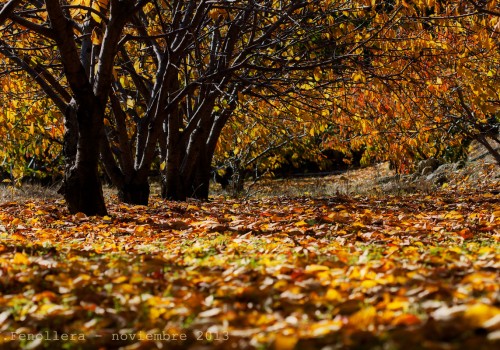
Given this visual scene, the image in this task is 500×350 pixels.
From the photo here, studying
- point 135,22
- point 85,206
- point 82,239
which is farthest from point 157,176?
point 82,239

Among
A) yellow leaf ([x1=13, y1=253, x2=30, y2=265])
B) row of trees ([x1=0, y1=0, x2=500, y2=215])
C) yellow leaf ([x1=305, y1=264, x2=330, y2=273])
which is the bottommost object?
yellow leaf ([x1=305, y1=264, x2=330, y2=273])

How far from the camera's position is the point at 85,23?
696 centimetres

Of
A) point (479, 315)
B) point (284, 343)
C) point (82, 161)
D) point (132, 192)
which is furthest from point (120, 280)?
point (132, 192)

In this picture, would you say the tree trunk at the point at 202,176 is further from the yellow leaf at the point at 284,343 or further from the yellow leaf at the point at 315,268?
the yellow leaf at the point at 284,343

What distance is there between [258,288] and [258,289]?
0.09ft

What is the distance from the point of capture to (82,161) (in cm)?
638

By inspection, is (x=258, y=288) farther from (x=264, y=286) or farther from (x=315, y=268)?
(x=315, y=268)

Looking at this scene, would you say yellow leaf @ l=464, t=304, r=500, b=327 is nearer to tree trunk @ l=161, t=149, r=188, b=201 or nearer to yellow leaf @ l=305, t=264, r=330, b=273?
yellow leaf @ l=305, t=264, r=330, b=273

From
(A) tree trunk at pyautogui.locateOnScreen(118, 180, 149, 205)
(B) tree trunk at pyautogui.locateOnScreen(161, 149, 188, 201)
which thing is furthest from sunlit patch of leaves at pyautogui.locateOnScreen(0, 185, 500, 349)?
(B) tree trunk at pyautogui.locateOnScreen(161, 149, 188, 201)

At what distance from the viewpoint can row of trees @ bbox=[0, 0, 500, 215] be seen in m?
6.31

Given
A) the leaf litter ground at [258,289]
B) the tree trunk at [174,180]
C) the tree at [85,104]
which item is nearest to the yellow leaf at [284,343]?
the leaf litter ground at [258,289]

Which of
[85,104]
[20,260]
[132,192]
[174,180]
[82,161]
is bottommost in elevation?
[20,260]

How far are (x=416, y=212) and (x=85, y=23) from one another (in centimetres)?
462

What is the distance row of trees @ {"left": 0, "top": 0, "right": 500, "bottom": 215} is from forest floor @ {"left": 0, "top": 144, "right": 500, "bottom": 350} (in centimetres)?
187
